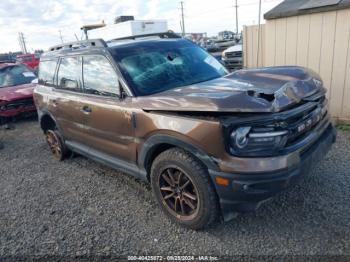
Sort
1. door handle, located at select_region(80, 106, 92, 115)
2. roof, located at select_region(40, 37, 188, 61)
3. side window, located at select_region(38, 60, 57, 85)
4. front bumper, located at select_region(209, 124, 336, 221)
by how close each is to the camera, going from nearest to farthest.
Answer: front bumper, located at select_region(209, 124, 336, 221)
roof, located at select_region(40, 37, 188, 61)
door handle, located at select_region(80, 106, 92, 115)
side window, located at select_region(38, 60, 57, 85)

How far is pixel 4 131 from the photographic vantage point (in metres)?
7.75

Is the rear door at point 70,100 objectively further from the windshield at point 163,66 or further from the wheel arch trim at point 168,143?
the wheel arch trim at point 168,143

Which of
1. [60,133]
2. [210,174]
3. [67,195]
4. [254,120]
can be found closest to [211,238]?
[210,174]

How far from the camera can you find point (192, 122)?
2453 millimetres


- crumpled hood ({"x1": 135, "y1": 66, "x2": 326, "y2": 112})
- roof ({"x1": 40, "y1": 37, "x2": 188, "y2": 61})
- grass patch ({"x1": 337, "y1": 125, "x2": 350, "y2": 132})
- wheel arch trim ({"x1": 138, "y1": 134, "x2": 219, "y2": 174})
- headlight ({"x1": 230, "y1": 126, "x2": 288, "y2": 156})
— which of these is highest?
roof ({"x1": 40, "y1": 37, "x2": 188, "y2": 61})

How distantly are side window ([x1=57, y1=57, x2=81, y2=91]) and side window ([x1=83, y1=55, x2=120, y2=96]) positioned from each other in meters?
0.21

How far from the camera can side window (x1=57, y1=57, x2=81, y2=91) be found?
390 centimetres

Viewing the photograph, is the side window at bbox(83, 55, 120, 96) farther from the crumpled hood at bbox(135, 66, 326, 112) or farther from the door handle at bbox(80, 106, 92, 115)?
the crumpled hood at bbox(135, 66, 326, 112)

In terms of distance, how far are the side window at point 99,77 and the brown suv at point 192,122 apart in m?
0.01

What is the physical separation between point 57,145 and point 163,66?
8.83 ft

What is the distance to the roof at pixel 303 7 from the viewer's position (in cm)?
482

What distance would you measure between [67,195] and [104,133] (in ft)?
3.49

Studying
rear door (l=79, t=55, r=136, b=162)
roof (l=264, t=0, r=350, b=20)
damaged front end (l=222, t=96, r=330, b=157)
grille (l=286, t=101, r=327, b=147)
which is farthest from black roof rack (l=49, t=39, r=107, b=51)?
roof (l=264, t=0, r=350, b=20)

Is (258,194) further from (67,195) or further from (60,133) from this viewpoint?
(60,133)
